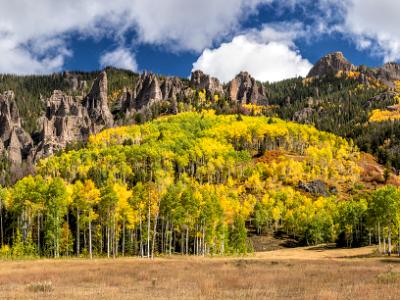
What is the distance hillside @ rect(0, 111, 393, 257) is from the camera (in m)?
71.2

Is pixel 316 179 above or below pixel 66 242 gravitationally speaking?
above

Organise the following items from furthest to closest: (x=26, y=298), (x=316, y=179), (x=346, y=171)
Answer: (x=346, y=171) → (x=316, y=179) → (x=26, y=298)

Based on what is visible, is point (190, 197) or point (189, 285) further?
point (190, 197)

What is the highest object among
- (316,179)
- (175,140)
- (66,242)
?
(175,140)

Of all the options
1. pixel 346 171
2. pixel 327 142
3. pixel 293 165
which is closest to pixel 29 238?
pixel 293 165

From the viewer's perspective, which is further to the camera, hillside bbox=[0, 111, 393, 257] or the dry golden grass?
hillside bbox=[0, 111, 393, 257]

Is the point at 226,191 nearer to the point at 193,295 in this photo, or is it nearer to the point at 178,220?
the point at 178,220

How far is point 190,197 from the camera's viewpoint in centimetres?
7306

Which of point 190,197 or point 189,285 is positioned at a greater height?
point 190,197

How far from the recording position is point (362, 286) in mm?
25625

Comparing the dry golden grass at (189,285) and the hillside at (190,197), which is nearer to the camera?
the dry golden grass at (189,285)

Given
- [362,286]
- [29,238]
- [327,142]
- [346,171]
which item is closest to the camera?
[362,286]

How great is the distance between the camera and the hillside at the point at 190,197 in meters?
71.2

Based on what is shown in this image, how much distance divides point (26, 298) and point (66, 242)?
5278 cm
